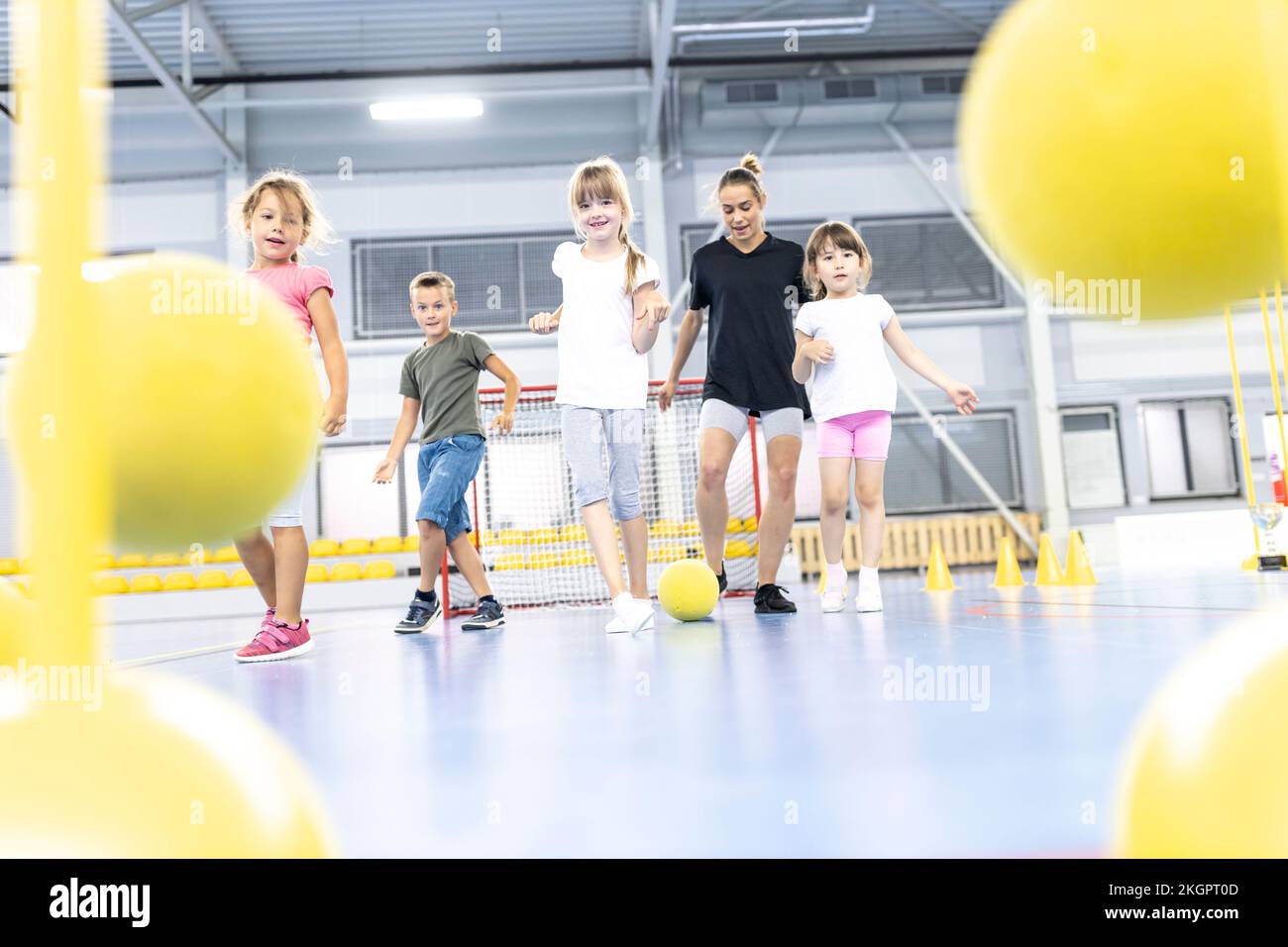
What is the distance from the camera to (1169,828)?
1.58ft

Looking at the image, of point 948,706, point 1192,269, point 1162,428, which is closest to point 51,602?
point 1192,269

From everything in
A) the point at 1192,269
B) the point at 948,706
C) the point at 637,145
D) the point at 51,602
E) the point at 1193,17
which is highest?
the point at 637,145

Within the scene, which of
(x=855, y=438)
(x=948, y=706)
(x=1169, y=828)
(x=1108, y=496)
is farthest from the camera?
(x=1108, y=496)

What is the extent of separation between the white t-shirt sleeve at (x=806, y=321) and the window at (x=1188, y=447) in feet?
35.6

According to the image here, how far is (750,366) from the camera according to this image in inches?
129

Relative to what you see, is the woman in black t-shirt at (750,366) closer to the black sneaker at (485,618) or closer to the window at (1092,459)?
the black sneaker at (485,618)

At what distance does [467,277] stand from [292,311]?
10.2m

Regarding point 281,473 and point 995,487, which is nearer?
point 281,473

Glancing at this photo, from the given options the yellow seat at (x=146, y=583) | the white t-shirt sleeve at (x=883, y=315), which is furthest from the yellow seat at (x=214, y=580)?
the white t-shirt sleeve at (x=883, y=315)

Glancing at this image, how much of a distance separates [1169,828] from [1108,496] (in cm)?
1303

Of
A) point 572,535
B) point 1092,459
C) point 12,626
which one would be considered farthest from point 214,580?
point 1092,459

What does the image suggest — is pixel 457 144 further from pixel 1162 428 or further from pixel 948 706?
pixel 948 706

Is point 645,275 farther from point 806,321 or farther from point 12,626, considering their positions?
point 12,626

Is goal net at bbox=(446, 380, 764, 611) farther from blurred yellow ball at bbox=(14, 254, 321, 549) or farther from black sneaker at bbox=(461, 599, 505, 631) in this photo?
blurred yellow ball at bbox=(14, 254, 321, 549)
